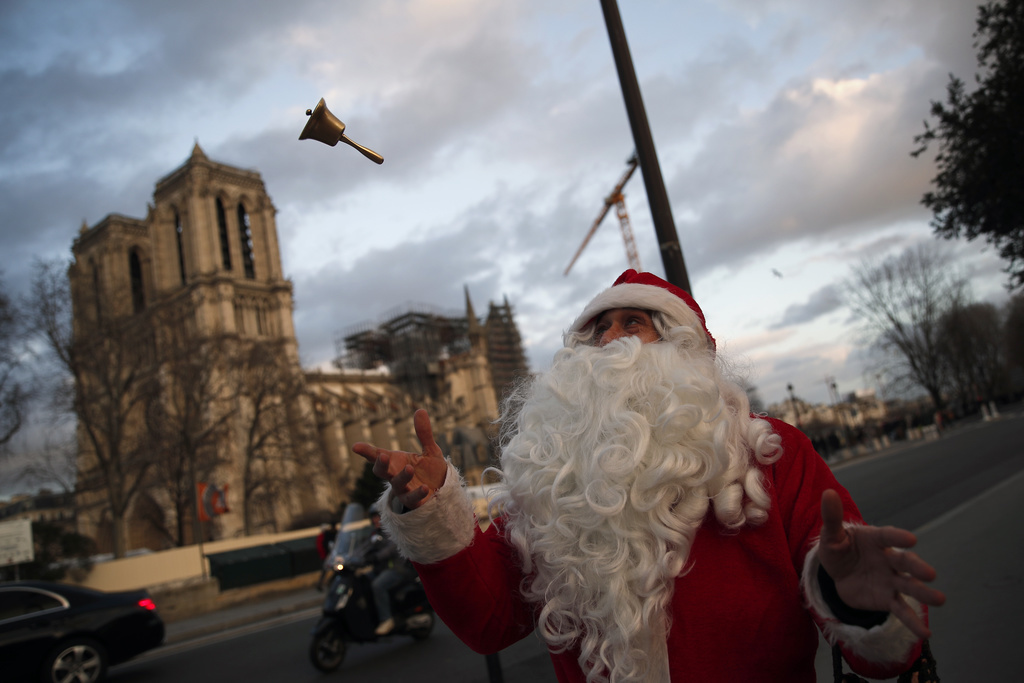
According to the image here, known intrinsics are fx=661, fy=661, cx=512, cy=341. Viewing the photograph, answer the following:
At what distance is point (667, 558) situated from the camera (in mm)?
1485

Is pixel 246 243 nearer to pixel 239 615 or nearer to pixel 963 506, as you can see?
pixel 239 615

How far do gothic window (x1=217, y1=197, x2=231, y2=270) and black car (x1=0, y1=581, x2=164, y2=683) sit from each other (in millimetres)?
49785

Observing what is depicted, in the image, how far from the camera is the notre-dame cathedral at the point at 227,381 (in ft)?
74.7

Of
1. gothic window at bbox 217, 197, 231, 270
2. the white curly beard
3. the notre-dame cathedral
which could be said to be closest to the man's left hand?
the white curly beard

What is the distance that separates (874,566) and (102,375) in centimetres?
2530

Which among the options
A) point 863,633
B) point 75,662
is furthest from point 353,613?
point 863,633

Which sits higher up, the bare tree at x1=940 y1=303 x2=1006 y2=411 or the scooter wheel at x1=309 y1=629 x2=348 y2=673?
the bare tree at x1=940 y1=303 x2=1006 y2=411

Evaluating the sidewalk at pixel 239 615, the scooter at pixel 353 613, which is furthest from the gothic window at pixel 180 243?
the scooter at pixel 353 613

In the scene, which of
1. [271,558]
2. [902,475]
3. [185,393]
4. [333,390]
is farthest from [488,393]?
[902,475]

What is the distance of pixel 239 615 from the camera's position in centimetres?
1337

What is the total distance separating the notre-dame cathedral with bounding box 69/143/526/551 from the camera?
2278 cm

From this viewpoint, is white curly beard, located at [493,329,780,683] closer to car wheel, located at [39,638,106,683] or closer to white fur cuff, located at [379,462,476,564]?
white fur cuff, located at [379,462,476,564]

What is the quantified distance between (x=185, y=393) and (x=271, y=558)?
10.2m

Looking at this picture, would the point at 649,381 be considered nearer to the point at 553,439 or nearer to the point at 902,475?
the point at 553,439
